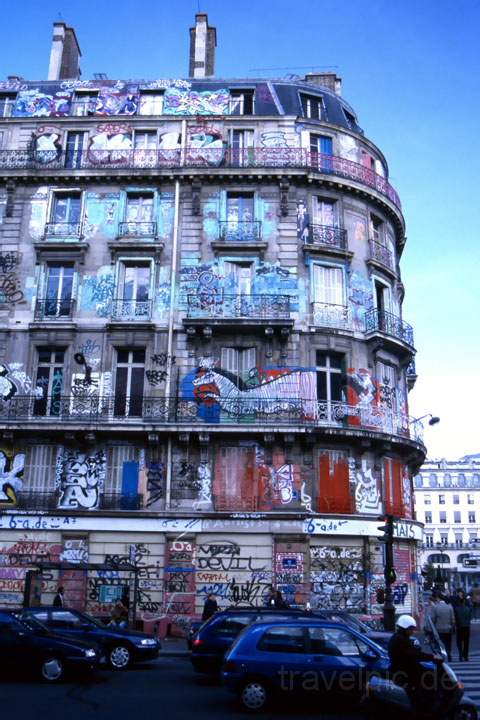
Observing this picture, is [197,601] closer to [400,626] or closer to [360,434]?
[360,434]

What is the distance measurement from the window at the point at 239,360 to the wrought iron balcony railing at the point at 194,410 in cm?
76

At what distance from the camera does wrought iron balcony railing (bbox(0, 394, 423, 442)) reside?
25828 millimetres

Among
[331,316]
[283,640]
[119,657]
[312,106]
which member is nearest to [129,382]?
[331,316]

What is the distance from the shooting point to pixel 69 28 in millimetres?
34688

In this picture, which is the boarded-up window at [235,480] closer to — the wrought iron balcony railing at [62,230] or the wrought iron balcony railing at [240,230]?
the wrought iron balcony railing at [240,230]

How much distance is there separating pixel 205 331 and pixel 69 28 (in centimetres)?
1836

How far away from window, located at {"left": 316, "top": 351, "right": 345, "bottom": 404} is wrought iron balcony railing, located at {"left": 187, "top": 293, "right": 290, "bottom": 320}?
2.20 m

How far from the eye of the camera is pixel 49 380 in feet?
88.9

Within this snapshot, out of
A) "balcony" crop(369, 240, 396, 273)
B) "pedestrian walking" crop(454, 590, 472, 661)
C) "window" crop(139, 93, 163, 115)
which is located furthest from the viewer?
"window" crop(139, 93, 163, 115)

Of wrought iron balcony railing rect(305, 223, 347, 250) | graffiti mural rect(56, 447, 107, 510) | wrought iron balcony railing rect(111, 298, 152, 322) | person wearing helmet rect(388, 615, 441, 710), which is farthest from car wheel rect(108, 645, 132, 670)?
wrought iron balcony railing rect(305, 223, 347, 250)

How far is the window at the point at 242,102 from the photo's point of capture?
31.1 meters

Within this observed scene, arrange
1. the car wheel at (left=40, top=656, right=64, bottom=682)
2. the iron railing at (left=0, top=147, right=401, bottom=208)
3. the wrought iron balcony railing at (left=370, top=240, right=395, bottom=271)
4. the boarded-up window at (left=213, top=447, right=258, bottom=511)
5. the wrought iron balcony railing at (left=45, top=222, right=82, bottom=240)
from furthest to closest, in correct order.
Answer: the wrought iron balcony railing at (left=370, top=240, right=395, bottom=271), the iron railing at (left=0, top=147, right=401, bottom=208), the wrought iron balcony railing at (left=45, top=222, right=82, bottom=240), the boarded-up window at (left=213, top=447, right=258, bottom=511), the car wheel at (left=40, top=656, right=64, bottom=682)

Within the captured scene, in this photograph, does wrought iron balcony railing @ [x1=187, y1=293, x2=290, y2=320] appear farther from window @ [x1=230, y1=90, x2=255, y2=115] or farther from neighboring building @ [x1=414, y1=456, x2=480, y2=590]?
neighboring building @ [x1=414, y1=456, x2=480, y2=590]

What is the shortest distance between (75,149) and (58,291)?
6.60 m
